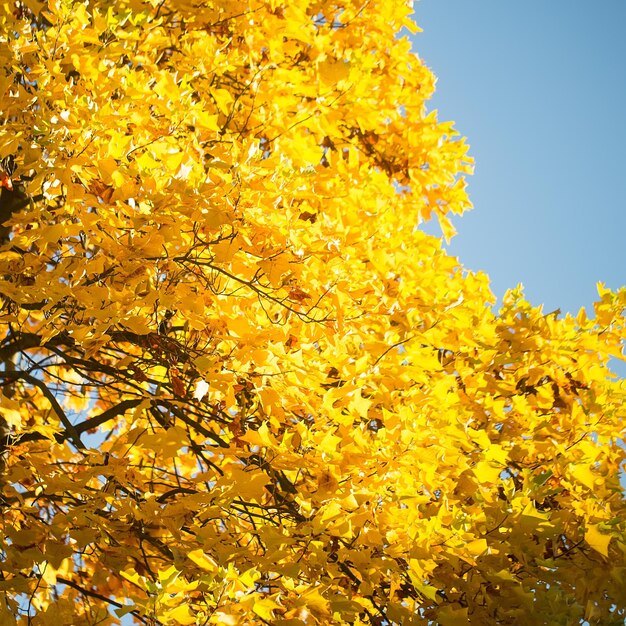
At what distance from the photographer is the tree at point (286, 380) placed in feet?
8.66

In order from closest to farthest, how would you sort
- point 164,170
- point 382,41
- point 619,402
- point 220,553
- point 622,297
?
point 220,553 → point 164,170 → point 619,402 → point 622,297 → point 382,41

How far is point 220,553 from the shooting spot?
2.50 metres

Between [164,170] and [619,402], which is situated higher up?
[619,402]

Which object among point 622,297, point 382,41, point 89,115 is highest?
point 382,41

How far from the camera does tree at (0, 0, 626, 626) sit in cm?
264

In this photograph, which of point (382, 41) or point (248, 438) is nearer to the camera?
point (248, 438)

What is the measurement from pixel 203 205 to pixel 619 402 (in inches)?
97.3

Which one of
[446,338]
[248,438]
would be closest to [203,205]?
[248,438]

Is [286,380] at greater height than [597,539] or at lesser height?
greater

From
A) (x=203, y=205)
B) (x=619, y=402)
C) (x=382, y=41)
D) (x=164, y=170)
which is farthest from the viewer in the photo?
(x=382, y=41)

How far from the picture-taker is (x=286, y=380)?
3.00 metres

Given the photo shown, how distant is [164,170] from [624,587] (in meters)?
2.49

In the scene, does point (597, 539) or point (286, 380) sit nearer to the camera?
point (597, 539)

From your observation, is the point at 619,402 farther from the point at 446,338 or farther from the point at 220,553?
the point at 220,553
